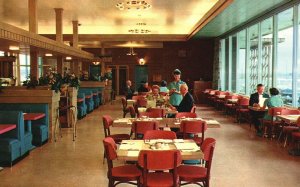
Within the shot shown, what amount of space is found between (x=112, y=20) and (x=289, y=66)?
8803mm

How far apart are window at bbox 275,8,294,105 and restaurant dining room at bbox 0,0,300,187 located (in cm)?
3

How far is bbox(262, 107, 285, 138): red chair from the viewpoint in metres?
8.68

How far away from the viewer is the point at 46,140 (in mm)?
9414

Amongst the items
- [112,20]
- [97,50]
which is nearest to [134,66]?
[97,50]

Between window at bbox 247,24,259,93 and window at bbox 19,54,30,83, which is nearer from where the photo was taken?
window at bbox 247,24,259,93

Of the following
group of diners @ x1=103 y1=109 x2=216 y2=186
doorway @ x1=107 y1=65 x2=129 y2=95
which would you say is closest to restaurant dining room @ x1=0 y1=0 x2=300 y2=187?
group of diners @ x1=103 y1=109 x2=216 y2=186

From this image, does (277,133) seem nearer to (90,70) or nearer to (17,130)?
(17,130)

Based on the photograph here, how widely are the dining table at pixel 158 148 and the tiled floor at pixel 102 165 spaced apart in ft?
4.16

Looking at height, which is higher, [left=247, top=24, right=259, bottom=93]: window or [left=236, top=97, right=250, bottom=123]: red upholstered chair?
[left=247, top=24, right=259, bottom=93]: window

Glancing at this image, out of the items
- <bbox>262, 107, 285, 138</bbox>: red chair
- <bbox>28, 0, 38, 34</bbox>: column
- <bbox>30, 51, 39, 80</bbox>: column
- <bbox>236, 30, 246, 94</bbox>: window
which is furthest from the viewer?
<bbox>236, 30, 246, 94</bbox>: window

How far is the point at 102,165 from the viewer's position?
6992mm

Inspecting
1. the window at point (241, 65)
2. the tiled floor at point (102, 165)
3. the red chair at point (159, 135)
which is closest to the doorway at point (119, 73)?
the window at point (241, 65)

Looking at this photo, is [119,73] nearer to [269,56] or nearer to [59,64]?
[59,64]

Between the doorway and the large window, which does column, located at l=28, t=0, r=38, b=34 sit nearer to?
the large window
